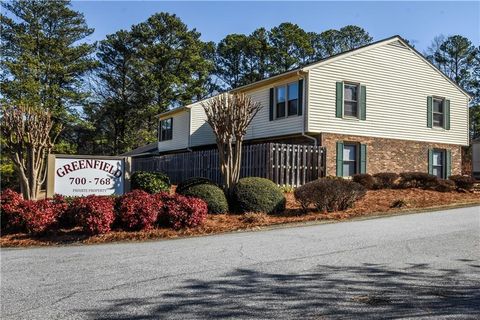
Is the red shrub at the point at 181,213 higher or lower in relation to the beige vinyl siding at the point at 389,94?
lower

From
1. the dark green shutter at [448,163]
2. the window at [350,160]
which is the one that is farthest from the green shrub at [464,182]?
the dark green shutter at [448,163]

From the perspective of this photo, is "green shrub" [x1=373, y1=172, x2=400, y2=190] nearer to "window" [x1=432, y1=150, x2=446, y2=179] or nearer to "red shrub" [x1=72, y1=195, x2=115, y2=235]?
"window" [x1=432, y1=150, x2=446, y2=179]

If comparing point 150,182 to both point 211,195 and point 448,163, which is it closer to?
point 211,195

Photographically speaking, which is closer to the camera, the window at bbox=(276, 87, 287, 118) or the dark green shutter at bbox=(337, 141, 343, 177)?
the dark green shutter at bbox=(337, 141, 343, 177)

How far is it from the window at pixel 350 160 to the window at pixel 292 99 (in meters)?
2.67

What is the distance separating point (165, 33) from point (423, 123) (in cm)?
2638

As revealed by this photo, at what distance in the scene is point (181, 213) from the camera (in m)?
9.86

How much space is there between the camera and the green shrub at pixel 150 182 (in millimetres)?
14719

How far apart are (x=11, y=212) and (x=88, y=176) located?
91.4 inches

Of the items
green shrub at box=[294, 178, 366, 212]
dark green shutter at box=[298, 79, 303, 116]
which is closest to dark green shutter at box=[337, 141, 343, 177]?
dark green shutter at box=[298, 79, 303, 116]

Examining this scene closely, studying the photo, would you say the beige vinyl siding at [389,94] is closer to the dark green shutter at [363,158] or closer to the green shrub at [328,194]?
the dark green shutter at [363,158]

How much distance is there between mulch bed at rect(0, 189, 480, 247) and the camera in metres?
9.09

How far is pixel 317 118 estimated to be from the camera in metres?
18.4

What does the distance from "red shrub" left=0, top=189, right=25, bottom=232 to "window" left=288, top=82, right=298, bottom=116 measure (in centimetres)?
1196
